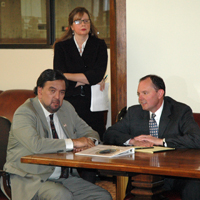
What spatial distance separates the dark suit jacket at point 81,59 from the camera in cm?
332

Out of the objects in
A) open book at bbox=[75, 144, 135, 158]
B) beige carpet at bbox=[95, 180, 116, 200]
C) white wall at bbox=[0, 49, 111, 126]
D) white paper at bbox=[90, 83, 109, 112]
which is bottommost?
beige carpet at bbox=[95, 180, 116, 200]

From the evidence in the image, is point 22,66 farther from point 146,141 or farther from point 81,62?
point 146,141

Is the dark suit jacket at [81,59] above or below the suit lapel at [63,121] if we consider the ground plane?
above

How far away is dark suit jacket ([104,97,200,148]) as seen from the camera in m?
2.46

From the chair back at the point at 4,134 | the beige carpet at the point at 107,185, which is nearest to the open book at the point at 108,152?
the chair back at the point at 4,134

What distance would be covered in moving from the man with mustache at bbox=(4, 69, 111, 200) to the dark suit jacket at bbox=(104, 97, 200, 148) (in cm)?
22

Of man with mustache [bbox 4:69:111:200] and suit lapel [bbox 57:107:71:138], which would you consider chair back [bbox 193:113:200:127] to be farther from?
suit lapel [bbox 57:107:71:138]

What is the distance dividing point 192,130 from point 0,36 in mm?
3560

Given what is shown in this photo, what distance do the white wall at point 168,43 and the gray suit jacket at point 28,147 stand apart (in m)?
1.22

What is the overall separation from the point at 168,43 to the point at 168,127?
87cm

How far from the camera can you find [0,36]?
5.19 m

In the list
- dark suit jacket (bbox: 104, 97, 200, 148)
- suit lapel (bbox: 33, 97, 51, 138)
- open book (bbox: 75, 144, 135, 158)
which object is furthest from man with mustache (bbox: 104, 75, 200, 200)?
suit lapel (bbox: 33, 97, 51, 138)

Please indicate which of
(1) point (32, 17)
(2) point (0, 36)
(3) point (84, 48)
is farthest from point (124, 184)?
(2) point (0, 36)

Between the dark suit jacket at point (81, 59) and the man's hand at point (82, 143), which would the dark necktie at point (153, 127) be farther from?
the dark suit jacket at point (81, 59)
